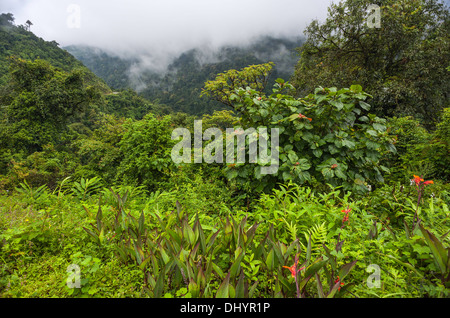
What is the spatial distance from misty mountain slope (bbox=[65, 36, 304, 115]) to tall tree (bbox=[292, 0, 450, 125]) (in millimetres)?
43890

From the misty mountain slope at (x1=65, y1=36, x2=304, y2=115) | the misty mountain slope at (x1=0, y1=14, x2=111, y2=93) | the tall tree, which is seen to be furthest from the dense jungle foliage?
the misty mountain slope at (x1=65, y1=36, x2=304, y2=115)

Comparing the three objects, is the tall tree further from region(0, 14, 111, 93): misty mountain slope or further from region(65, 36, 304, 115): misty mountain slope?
region(65, 36, 304, 115): misty mountain slope

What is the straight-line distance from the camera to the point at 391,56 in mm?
8172

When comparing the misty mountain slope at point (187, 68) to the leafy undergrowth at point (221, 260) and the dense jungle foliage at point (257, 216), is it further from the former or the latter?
the leafy undergrowth at point (221, 260)

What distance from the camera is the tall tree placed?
7.59 meters

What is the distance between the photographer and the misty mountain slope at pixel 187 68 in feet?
213

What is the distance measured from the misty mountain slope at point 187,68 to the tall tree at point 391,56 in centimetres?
4389

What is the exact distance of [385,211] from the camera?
→ 6.21 feet

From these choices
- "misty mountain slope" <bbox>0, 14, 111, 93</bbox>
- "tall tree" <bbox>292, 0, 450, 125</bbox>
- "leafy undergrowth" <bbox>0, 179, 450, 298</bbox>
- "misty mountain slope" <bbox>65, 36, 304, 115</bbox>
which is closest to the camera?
"leafy undergrowth" <bbox>0, 179, 450, 298</bbox>

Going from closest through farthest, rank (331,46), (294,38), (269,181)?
(269,181)
(331,46)
(294,38)
